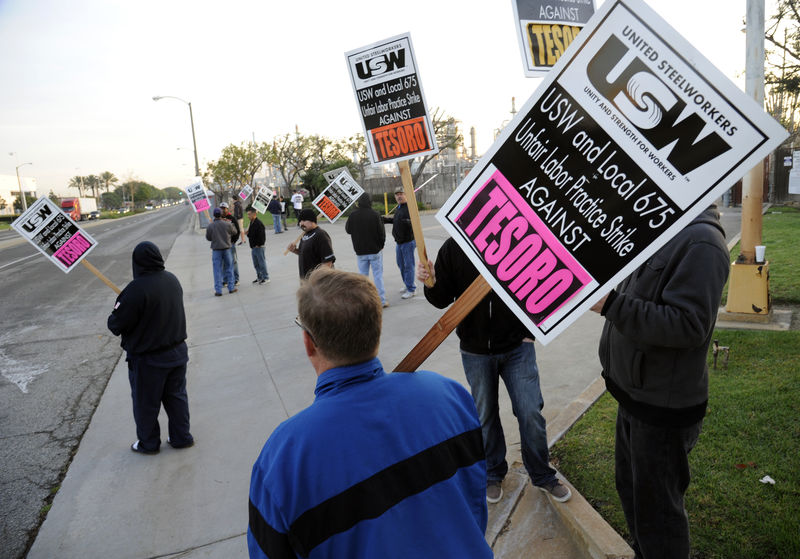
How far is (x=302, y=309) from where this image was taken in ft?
4.99

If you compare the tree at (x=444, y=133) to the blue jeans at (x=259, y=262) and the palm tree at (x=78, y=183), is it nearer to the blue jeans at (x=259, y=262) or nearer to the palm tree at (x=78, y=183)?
the blue jeans at (x=259, y=262)

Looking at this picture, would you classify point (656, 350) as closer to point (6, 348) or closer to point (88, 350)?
point (88, 350)

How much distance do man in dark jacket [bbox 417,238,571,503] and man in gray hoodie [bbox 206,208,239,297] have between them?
8531mm

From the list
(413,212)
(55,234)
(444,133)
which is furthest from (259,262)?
(444,133)

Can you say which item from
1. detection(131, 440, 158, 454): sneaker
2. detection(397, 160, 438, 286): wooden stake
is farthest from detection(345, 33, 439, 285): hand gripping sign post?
detection(131, 440, 158, 454): sneaker

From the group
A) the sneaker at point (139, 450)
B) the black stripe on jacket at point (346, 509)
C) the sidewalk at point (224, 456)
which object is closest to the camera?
the black stripe on jacket at point (346, 509)

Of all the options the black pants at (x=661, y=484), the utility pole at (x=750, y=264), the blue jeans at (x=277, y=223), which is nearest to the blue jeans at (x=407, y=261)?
the utility pole at (x=750, y=264)

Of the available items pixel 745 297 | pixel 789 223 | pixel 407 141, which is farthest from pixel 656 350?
pixel 789 223

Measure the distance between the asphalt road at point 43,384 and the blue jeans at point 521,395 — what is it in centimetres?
322

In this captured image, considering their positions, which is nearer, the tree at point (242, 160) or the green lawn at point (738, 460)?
the green lawn at point (738, 460)

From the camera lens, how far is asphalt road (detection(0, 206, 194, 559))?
162 inches

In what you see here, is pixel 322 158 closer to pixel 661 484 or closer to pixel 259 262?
pixel 259 262

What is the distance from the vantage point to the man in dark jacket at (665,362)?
2002 millimetres

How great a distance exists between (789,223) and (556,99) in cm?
1778
